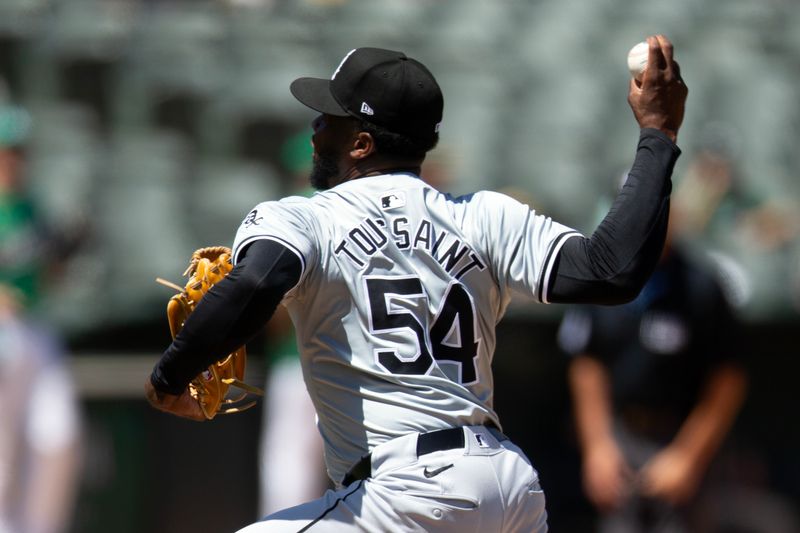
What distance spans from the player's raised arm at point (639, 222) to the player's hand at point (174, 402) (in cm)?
72

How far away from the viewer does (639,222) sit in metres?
2.45

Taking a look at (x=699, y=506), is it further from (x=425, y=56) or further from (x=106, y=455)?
(x=425, y=56)

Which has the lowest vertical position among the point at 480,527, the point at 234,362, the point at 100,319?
the point at 100,319

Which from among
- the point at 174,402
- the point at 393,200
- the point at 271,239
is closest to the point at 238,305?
the point at 271,239

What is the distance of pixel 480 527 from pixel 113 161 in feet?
18.3

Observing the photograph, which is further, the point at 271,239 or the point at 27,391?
the point at 27,391

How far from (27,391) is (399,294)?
3.88 meters

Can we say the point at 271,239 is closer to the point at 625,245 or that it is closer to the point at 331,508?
the point at 331,508

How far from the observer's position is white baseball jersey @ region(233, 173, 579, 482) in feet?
8.15

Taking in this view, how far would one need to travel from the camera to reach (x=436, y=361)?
251 cm

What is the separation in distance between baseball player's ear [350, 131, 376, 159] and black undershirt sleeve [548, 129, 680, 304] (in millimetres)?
428

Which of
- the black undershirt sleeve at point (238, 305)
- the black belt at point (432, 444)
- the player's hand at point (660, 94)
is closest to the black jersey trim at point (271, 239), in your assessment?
the black undershirt sleeve at point (238, 305)

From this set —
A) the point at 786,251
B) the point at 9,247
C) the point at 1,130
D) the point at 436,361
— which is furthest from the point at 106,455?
the point at 436,361

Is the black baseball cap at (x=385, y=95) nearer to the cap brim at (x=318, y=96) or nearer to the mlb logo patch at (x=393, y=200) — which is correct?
the cap brim at (x=318, y=96)
